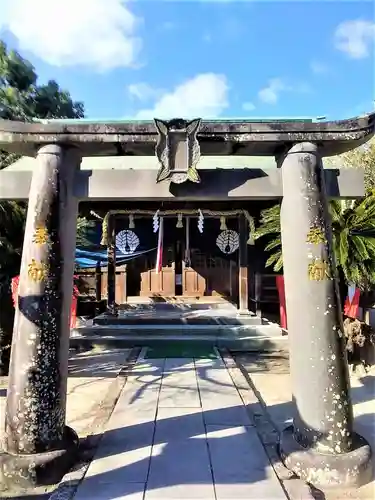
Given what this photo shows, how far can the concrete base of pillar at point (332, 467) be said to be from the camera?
4.27 meters

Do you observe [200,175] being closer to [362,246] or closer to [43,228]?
[43,228]

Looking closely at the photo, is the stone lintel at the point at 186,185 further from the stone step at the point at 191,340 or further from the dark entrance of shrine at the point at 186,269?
the dark entrance of shrine at the point at 186,269

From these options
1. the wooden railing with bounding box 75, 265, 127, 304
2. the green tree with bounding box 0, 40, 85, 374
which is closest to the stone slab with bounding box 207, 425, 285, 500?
the green tree with bounding box 0, 40, 85, 374

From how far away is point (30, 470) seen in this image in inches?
170

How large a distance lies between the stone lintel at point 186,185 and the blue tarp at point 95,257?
405 inches

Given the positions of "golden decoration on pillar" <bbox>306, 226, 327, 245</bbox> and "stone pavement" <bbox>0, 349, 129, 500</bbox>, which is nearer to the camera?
"golden decoration on pillar" <bbox>306, 226, 327, 245</bbox>

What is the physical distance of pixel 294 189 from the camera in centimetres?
497

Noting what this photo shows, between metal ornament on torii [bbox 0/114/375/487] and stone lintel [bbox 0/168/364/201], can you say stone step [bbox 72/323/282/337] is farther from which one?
stone lintel [bbox 0/168/364/201]

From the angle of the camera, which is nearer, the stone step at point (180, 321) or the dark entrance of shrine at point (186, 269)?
the stone step at point (180, 321)

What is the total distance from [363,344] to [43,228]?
682 centimetres

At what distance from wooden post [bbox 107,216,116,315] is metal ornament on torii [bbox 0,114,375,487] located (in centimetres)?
828

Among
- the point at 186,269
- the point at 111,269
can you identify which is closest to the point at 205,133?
the point at 111,269

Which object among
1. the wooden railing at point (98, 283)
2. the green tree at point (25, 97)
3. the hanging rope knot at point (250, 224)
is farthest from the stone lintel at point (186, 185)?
the wooden railing at point (98, 283)

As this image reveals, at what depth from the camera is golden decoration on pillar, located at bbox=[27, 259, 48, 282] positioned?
15.4 feet
